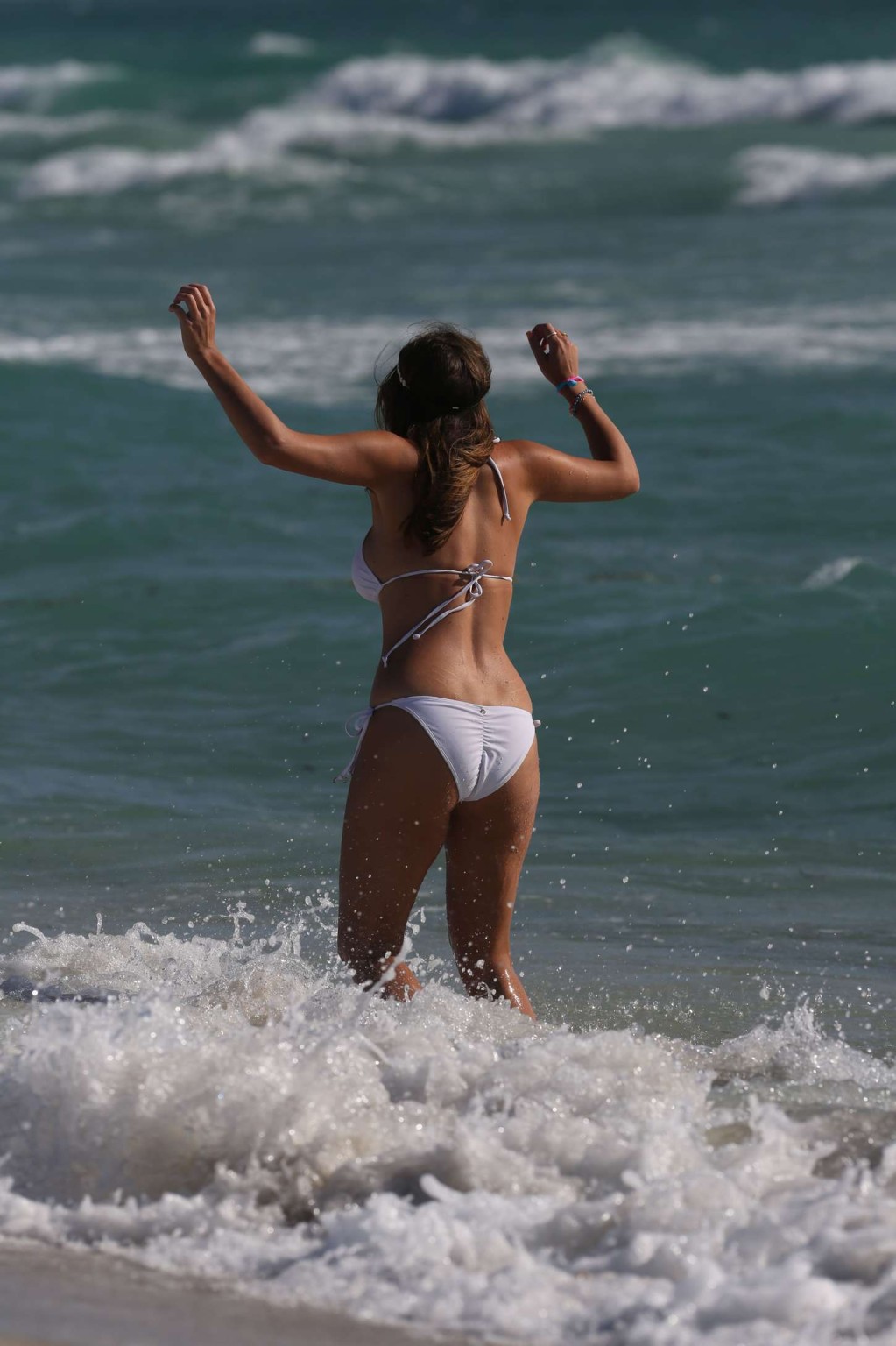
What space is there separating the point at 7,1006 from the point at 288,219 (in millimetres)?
23259

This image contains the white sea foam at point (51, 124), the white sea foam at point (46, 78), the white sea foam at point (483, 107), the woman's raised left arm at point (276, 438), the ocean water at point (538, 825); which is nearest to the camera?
the ocean water at point (538, 825)

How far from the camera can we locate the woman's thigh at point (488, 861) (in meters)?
4.29

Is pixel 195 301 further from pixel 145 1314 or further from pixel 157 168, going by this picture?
pixel 157 168

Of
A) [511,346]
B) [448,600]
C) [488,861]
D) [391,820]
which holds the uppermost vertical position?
[511,346]

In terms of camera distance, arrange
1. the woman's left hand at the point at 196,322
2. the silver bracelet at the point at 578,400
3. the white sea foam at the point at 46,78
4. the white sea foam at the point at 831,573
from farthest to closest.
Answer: the white sea foam at the point at 46,78
the white sea foam at the point at 831,573
the silver bracelet at the point at 578,400
the woman's left hand at the point at 196,322

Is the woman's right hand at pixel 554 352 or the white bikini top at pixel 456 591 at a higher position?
the woman's right hand at pixel 554 352

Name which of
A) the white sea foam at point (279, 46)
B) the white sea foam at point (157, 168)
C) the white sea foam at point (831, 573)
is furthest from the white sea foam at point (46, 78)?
the white sea foam at point (831, 573)

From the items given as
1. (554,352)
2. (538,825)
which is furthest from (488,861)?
(538,825)

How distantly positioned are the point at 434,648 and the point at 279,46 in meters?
48.5

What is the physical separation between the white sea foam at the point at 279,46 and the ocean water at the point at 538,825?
27.5m

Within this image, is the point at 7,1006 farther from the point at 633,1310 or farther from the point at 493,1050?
the point at 633,1310

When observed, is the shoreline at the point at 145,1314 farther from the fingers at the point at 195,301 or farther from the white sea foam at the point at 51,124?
the white sea foam at the point at 51,124

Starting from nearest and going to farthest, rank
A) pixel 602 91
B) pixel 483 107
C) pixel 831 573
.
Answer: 1. pixel 831 573
2. pixel 602 91
3. pixel 483 107

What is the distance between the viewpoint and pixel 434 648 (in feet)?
13.9
